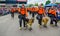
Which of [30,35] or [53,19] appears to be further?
[53,19]

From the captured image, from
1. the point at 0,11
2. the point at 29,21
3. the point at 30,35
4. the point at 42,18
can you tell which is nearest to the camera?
the point at 30,35

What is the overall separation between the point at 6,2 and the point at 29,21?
100m

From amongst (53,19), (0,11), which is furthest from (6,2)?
(53,19)

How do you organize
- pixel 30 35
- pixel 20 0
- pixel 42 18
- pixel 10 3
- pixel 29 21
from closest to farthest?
pixel 30 35
pixel 29 21
pixel 42 18
pixel 10 3
pixel 20 0

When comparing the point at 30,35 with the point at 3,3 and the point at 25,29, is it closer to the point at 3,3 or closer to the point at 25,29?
the point at 25,29

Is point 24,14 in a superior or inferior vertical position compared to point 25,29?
superior

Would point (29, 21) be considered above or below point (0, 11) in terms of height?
above

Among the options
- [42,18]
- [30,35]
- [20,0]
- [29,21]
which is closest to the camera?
[30,35]

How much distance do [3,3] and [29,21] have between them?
103m

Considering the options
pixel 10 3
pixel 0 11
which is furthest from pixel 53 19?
pixel 10 3

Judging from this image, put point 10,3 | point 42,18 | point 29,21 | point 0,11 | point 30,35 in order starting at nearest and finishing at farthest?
point 30,35 < point 29,21 < point 42,18 < point 0,11 < point 10,3

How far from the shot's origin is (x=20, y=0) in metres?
122

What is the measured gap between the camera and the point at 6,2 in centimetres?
11531

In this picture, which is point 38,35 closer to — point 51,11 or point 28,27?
point 28,27
